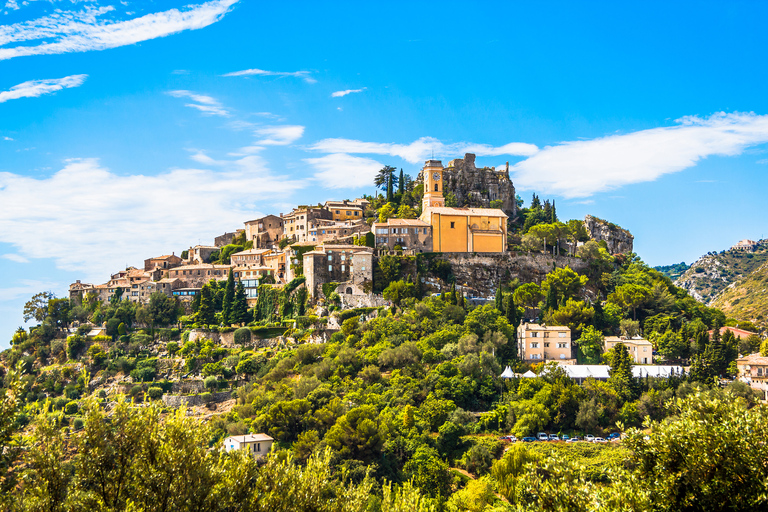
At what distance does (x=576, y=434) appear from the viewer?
47219 millimetres

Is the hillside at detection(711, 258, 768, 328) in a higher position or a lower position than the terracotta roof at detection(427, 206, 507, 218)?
lower

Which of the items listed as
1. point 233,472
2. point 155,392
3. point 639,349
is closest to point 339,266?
point 155,392

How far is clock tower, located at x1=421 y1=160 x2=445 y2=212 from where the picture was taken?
77562 millimetres

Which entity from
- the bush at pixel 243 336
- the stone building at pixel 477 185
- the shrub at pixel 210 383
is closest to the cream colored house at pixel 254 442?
the shrub at pixel 210 383

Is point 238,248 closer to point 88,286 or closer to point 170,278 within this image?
point 170,278

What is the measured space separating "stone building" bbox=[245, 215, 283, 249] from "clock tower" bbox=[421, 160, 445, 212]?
19717 mm

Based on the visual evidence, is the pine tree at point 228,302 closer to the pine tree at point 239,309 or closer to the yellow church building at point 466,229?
the pine tree at point 239,309

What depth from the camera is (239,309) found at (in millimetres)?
69812

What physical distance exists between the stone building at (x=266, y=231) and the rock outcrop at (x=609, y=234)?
132 ft

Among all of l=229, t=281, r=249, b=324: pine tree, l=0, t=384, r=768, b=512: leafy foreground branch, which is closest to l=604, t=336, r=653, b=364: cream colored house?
l=229, t=281, r=249, b=324: pine tree

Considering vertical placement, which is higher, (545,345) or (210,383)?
(545,345)

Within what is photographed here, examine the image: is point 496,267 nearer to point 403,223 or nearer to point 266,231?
point 403,223

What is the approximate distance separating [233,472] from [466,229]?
178 ft

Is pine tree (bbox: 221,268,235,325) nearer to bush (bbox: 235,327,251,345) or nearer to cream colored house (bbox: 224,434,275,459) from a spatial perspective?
bush (bbox: 235,327,251,345)
